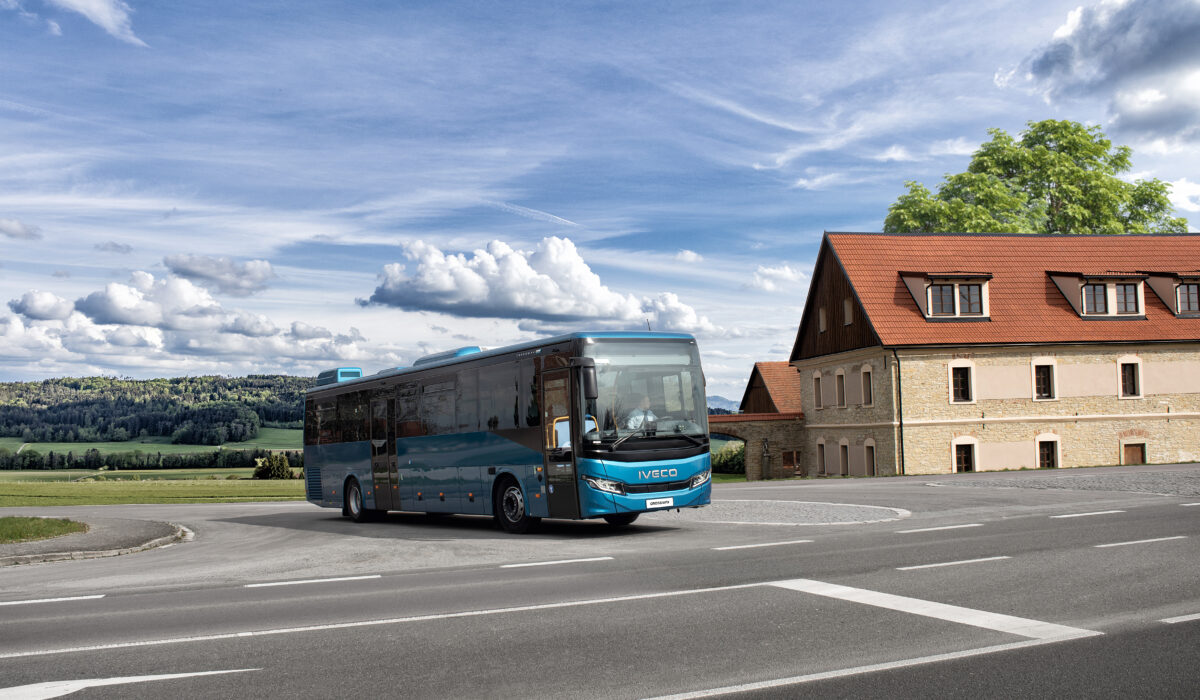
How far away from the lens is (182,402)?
10531 cm

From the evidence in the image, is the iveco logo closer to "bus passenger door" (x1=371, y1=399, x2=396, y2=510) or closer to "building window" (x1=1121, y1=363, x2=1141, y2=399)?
"bus passenger door" (x1=371, y1=399, x2=396, y2=510)

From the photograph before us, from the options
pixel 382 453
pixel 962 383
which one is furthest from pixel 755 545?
pixel 962 383

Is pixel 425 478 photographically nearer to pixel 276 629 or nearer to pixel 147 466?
pixel 276 629

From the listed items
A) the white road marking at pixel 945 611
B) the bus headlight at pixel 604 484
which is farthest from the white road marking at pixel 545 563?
the white road marking at pixel 945 611

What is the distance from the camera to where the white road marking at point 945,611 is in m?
7.13

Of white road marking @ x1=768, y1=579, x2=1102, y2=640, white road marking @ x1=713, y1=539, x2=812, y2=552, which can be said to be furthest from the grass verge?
white road marking @ x1=768, y1=579, x2=1102, y2=640

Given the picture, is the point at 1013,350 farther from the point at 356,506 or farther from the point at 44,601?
the point at 44,601

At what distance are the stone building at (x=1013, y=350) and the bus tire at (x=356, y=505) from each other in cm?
2488

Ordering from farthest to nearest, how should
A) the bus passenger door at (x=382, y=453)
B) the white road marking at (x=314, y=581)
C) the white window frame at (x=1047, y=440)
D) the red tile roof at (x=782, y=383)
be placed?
the red tile roof at (x=782, y=383), the white window frame at (x=1047, y=440), the bus passenger door at (x=382, y=453), the white road marking at (x=314, y=581)

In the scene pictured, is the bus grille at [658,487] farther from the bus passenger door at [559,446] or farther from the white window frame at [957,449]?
the white window frame at [957,449]

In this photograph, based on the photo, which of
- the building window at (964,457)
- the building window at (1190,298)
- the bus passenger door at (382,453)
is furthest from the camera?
the building window at (1190,298)

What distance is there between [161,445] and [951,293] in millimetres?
77950

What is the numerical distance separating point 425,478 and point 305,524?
14.2 ft

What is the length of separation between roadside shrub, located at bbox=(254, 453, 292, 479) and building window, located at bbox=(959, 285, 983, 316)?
42.4m
